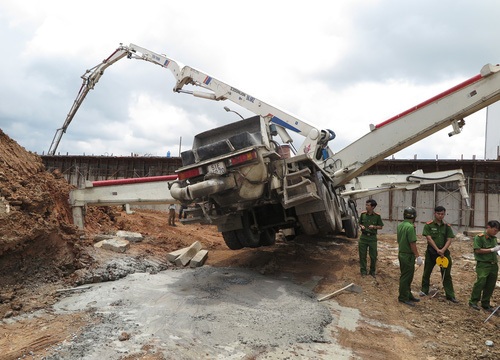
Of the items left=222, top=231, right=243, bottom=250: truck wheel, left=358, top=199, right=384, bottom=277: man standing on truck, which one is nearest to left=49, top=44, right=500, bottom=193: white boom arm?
left=358, top=199, right=384, bottom=277: man standing on truck

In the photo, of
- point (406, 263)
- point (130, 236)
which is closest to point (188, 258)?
point (130, 236)

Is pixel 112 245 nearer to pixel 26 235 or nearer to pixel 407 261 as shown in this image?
pixel 26 235

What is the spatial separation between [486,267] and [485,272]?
8cm

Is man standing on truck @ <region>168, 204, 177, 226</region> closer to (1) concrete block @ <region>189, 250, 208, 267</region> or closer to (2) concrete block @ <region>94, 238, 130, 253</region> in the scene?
(2) concrete block @ <region>94, 238, 130, 253</region>

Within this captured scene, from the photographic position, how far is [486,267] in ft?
19.3

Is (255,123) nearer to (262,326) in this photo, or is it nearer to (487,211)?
(262,326)

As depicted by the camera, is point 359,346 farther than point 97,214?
No

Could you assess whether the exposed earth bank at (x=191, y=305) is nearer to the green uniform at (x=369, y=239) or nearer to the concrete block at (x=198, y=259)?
the concrete block at (x=198, y=259)

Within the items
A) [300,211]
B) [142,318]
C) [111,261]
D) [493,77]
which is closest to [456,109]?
[493,77]

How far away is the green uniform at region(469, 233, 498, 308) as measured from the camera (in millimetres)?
5871

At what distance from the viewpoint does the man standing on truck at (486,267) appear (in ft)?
19.3

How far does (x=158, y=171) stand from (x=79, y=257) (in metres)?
16.8

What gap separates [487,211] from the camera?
1833 centimetres

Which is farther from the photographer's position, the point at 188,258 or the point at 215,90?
the point at 215,90
